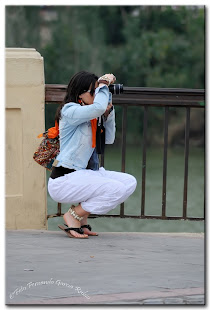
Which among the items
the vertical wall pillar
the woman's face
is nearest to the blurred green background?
the vertical wall pillar

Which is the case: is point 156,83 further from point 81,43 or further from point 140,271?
point 140,271

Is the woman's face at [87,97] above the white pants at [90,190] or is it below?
above

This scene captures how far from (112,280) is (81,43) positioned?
18187 mm

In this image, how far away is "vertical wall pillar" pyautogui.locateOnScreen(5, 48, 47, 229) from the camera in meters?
5.22

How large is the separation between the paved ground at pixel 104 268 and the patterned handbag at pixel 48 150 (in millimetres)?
556

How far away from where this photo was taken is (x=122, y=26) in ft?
101

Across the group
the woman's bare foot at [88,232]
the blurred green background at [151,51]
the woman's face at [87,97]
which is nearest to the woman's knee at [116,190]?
the woman's bare foot at [88,232]

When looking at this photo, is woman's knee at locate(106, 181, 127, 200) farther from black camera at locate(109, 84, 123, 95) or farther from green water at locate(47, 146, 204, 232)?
green water at locate(47, 146, 204, 232)

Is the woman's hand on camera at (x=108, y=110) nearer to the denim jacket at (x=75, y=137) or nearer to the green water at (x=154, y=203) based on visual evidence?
the denim jacket at (x=75, y=137)

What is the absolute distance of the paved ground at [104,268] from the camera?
3314mm

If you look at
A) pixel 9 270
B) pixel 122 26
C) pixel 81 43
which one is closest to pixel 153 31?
pixel 122 26

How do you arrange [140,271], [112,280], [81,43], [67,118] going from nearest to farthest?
[112,280], [140,271], [67,118], [81,43]

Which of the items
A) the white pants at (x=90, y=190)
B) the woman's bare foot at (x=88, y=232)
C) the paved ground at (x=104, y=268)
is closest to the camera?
the paved ground at (x=104, y=268)

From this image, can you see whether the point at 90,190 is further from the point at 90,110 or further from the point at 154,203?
the point at 154,203
